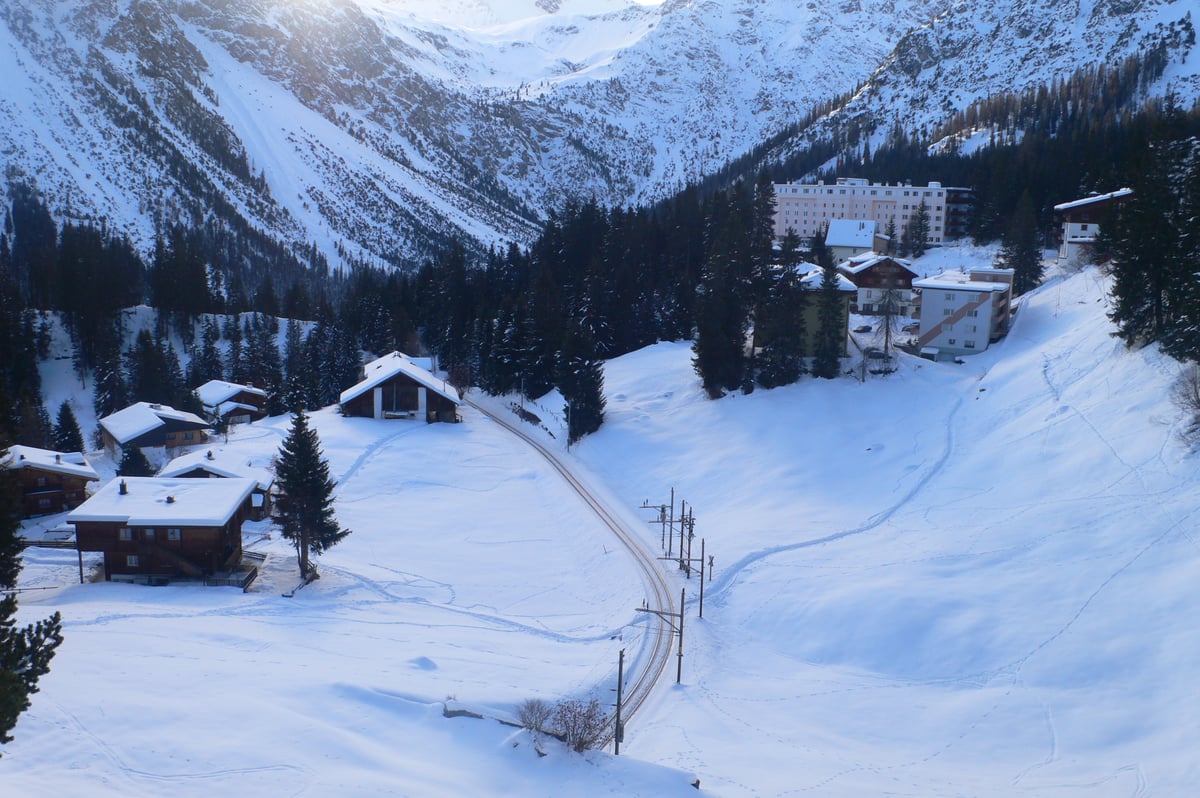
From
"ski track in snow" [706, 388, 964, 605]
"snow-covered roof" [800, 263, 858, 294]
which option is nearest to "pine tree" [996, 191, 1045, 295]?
"snow-covered roof" [800, 263, 858, 294]

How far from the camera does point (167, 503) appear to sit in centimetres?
3638

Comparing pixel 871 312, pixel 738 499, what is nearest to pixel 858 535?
pixel 738 499

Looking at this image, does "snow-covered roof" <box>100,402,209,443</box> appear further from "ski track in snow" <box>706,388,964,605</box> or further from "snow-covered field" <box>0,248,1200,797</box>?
"ski track in snow" <box>706,388,964,605</box>

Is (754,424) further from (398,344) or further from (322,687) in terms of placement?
(398,344)

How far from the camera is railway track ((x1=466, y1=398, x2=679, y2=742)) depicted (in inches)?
1059

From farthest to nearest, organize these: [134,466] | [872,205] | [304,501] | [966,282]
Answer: [872,205]
[966,282]
[134,466]
[304,501]

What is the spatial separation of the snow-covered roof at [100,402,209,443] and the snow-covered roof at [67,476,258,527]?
1073 inches

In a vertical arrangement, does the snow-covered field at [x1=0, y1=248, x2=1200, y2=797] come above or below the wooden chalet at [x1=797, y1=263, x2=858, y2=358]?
below

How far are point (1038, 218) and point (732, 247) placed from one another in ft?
141

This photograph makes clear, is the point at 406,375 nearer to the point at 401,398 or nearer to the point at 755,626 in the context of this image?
the point at 401,398

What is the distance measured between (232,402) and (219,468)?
115ft

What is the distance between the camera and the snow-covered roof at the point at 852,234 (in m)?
98.0

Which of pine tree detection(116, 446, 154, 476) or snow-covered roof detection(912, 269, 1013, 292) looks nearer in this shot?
pine tree detection(116, 446, 154, 476)

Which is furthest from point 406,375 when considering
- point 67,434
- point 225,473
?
point 67,434
